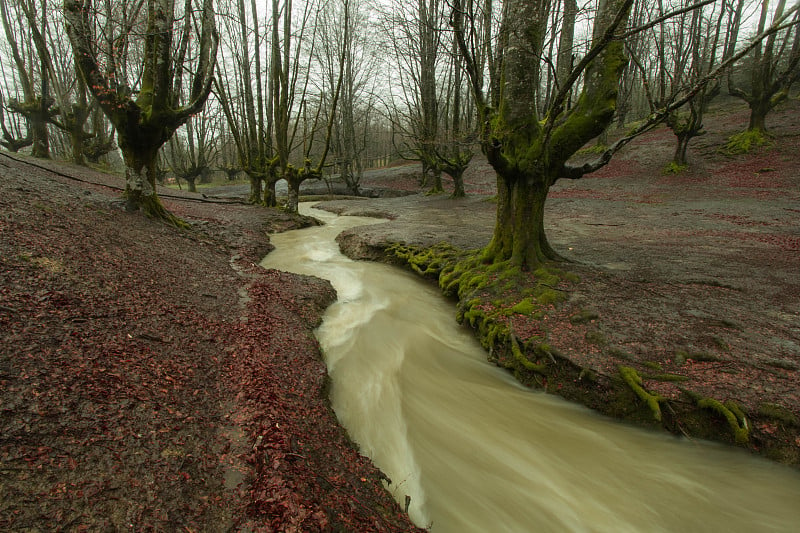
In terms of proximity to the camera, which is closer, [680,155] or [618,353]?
[618,353]

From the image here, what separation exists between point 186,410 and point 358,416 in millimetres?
1692

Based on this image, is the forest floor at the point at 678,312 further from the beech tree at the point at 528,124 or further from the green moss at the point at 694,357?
the beech tree at the point at 528,124

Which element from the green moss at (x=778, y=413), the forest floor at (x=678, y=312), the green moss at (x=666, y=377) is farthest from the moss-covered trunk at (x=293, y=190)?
the green moss at (x=778, y=413)

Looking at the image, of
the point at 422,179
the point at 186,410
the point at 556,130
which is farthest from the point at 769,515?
the point at 422,179

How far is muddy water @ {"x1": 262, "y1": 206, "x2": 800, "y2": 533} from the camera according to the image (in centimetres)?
288

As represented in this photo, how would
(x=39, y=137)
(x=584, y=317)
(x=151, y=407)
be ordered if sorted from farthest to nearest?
1. (x=39, y=137)
2. (x=584, y=317)
3. (x=151, y=407)

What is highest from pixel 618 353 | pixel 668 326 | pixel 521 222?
pixel 521 222

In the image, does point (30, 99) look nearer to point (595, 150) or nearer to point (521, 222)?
point (521, 222)

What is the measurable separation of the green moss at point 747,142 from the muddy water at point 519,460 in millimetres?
21974

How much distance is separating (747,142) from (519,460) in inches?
931

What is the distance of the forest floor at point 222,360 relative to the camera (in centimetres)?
192

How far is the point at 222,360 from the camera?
3410 millimetres

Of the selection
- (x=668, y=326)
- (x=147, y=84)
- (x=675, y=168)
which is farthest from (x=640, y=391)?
(x=675, y=168)

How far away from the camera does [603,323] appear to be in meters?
4.56
